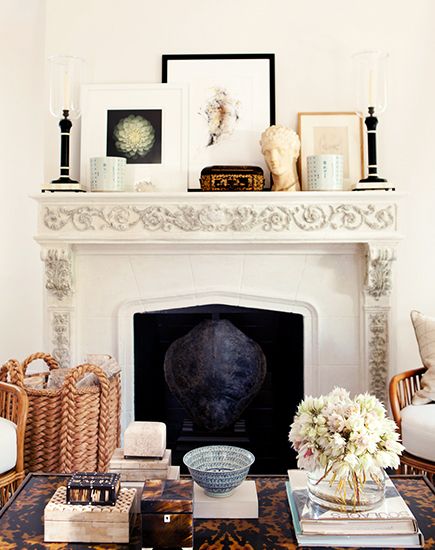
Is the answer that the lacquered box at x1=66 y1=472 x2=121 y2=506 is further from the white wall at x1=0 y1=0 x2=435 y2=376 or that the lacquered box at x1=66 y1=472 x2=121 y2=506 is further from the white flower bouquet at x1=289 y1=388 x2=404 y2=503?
the white wall at x1=0 y1=0 x2=435 y2=376

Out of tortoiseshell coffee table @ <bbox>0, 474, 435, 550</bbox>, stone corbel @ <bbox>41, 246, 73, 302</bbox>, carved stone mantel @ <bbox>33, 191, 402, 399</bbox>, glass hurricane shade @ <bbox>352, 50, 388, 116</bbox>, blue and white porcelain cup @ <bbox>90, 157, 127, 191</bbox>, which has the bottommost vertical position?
tortoiseshell coffee table @ <bbox>0, 474, 435, 550</bbox>

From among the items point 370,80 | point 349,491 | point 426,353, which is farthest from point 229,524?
point 370,80

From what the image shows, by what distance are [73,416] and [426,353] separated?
154cm

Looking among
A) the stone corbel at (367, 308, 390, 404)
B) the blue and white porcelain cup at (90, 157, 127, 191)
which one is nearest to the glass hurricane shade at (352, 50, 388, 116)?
the stone corbel at (367, 308, 390, 404)

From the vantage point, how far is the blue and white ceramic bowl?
1579 mm

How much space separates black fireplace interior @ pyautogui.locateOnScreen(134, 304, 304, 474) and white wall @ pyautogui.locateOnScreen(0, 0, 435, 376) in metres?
0.58

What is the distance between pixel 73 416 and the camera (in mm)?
2402

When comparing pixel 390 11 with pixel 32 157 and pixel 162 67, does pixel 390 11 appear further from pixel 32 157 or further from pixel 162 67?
pixel 32 157

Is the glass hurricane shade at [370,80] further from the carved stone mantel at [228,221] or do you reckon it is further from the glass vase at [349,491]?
the glass vase at [349,491]

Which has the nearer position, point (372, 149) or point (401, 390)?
point (401, 390)

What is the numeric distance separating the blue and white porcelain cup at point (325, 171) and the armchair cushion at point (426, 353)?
72 cm

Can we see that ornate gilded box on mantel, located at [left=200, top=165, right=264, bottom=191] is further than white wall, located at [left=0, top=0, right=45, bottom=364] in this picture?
No

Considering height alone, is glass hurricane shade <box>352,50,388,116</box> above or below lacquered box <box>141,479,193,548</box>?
above

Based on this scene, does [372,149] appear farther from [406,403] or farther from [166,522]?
[166,522]
